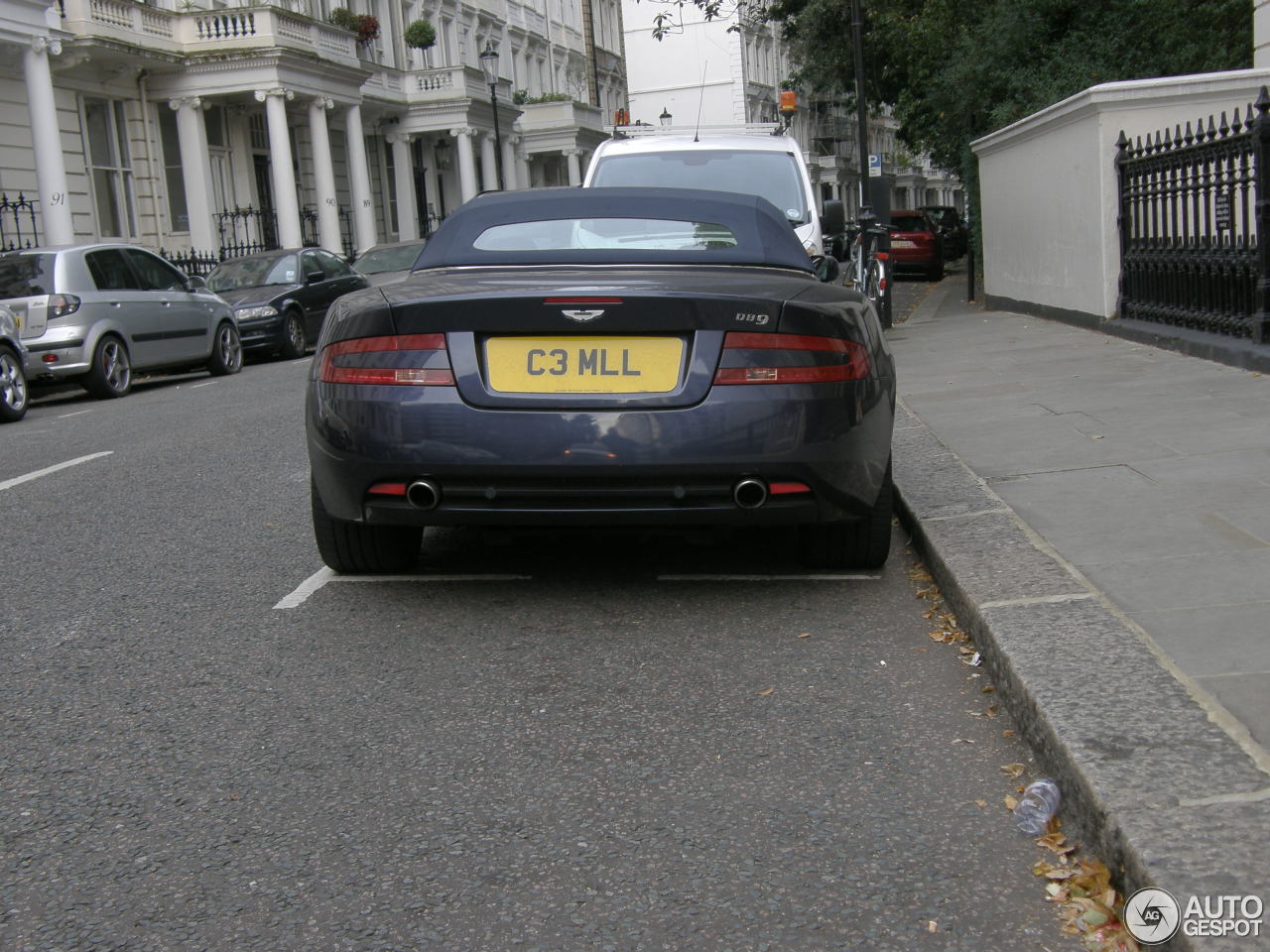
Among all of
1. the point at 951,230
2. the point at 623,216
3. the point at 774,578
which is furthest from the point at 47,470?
the point at 951,230

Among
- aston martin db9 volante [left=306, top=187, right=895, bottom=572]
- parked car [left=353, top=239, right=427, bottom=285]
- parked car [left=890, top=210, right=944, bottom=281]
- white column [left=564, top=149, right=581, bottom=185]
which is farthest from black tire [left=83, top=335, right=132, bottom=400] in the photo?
white column [left=564, top=149, right=581, bottom=185]

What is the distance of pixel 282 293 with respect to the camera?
66.3 feet

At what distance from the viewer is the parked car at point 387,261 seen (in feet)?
83.7

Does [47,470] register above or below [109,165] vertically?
below

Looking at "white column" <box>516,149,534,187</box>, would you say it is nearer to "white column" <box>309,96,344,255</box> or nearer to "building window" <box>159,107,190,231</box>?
"white column" <box>309,96,344,255</box>

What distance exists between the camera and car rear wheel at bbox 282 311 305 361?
1988cm

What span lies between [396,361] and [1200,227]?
25.9ft

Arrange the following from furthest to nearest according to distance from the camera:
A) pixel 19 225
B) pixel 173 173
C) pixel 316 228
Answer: pixel 316 228
pixel 173 173
pixel 19 225

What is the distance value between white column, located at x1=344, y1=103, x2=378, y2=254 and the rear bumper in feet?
108

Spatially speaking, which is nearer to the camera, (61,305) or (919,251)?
(61,305)

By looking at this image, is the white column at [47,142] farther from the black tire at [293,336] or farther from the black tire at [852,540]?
the black tire at [852,540]

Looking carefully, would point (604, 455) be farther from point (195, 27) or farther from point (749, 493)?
point (195, 27)

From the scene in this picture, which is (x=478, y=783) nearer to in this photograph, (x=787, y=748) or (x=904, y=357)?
(x=787, y=748)

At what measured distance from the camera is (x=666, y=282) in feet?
15.1
